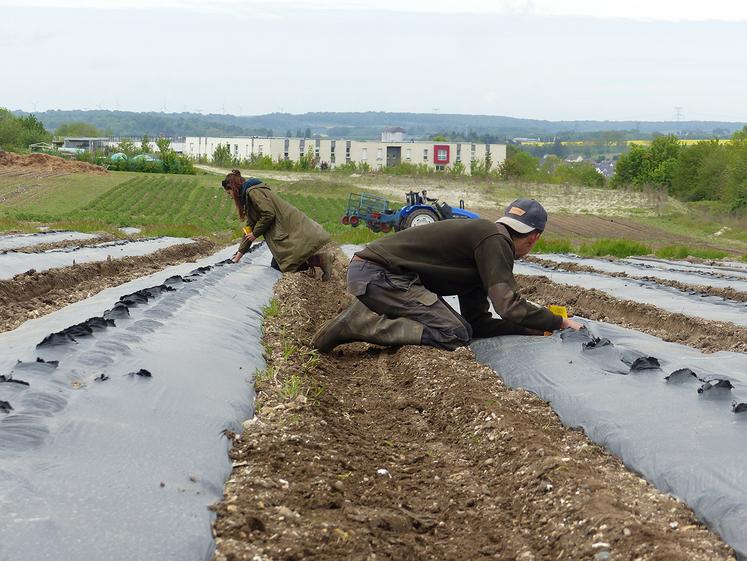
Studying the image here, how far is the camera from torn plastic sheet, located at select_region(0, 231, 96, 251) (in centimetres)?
1528

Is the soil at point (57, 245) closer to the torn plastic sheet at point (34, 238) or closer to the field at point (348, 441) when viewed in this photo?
the torn plastic sheet at point (34, 238)

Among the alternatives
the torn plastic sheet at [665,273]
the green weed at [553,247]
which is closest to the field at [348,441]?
the torn plastic sheet at [665,273]

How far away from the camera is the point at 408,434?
4.98 m

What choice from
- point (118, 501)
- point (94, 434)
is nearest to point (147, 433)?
point (94, 434)

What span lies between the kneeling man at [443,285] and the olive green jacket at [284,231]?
Result: 11.8 ft

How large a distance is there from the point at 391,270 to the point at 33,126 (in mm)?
107306

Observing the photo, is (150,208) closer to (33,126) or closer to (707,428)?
(707,428)

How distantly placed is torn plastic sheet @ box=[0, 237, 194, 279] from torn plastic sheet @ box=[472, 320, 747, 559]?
22.2 ft

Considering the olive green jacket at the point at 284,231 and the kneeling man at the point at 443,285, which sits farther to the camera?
the olive green jacket at the point at 284,231

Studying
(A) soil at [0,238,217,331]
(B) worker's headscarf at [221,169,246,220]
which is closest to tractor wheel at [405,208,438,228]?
(A) soil at [0,238,217,331]

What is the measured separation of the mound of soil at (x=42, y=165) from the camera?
5139cm

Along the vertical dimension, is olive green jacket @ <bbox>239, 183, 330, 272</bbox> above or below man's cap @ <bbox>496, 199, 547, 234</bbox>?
below

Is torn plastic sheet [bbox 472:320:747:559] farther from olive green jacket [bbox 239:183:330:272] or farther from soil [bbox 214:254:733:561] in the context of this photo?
olive green jacket [bbox 239:183:330:272]

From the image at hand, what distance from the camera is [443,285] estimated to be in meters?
6.46
